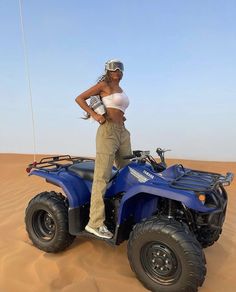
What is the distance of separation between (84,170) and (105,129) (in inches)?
30.3

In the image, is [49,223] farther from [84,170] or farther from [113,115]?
[113,115]

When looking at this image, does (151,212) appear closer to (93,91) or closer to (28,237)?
(93,91)

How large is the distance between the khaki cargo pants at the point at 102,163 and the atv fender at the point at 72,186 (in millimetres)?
314

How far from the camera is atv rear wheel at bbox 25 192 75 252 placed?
195 inches

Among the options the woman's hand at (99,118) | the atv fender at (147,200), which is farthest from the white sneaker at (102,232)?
the woman's hand at (99,118)

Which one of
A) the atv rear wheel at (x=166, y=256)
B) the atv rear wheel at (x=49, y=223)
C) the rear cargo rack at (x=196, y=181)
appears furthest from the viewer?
the atv rear wheel at (x=49, y=223)

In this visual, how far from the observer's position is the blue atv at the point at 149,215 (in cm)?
383

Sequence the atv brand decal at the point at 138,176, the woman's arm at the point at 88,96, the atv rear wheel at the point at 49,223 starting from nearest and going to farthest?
the atv brand decal at the point at 138,176
the woman's arm at the point at 88,96
the atv rear wheel at the point at 49,223

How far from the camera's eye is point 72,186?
492cm

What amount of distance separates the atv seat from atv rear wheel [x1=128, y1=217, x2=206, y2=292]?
1.07 metres

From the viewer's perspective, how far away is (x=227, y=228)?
622 centimetres

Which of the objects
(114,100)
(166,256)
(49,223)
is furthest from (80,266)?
(114,100)

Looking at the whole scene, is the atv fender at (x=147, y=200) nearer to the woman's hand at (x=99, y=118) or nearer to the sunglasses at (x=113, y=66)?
the woman's hand at (x=99, y=118)

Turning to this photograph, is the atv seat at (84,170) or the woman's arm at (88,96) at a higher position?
the woman's arm at (88,96)
